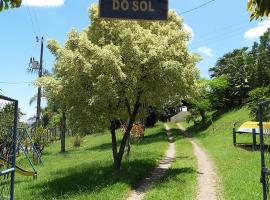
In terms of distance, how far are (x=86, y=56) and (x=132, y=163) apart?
219 inches

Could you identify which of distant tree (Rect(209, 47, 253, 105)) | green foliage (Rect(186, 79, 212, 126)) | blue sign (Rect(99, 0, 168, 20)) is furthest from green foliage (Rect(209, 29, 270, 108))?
blue sign (Rect(99, 0, 168, 20))

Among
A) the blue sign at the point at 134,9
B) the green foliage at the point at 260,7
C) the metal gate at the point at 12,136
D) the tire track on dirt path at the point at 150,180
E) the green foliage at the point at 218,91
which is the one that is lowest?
the tire track on dirt path at the point at 150,180

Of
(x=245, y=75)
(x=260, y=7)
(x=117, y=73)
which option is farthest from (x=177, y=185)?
(x=245, y=75)

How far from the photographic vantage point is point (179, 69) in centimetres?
1756

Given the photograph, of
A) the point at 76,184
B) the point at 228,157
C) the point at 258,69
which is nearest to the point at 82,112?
the point at 76,184

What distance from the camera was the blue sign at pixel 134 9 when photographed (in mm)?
6031

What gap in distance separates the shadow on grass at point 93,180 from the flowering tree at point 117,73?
109 centimetres

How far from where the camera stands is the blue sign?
19.8 ft

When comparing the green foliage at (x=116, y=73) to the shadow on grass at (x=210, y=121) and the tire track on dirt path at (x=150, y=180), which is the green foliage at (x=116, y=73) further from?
the shadow on grass at (x=210, y=121)

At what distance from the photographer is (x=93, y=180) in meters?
16.4

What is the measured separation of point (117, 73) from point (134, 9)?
10780 mm

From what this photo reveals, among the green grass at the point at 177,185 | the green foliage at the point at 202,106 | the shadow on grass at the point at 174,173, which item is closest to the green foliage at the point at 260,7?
the green grass at the point at 177,185

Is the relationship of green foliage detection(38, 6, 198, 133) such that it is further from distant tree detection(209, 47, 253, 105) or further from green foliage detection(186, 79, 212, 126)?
distant tree detection(209, 47, 253, 105)

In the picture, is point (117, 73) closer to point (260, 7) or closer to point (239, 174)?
point (239, 174)
